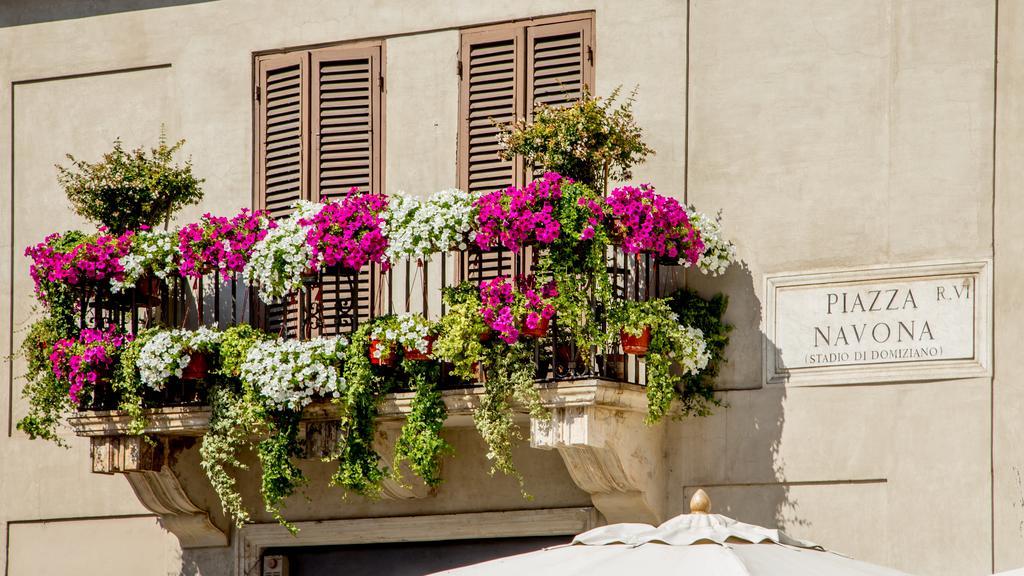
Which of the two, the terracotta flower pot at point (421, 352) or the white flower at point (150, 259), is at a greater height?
the white flower at point (150, 259)

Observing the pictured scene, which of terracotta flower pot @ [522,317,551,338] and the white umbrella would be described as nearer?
the white umbrella

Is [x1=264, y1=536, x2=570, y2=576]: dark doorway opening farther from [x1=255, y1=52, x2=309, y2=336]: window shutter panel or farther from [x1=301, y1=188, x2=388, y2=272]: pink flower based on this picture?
[x1=301, y1=188, x2=388, y2=272]: pink flower

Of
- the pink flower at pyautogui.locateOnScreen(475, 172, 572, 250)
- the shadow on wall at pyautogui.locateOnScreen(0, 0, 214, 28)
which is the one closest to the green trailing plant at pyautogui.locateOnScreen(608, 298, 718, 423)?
the pink flower at pyautogui.locateOnScreen(475, 172, 572, 250)

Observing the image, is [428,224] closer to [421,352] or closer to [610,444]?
[421,352]

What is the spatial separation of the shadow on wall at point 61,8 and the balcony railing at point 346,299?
2.07 metres

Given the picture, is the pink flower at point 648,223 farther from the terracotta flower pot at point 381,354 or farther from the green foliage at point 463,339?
the terracotta flower pot at point 381,354

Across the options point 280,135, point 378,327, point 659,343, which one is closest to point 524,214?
point 659,343

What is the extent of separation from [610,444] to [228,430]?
250 centimetres

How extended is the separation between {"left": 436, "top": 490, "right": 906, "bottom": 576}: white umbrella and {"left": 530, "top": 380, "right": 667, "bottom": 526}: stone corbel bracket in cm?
226

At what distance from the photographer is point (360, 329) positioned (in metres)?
12.5

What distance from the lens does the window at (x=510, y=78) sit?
1315 centimetres

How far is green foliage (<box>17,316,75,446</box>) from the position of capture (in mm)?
13375

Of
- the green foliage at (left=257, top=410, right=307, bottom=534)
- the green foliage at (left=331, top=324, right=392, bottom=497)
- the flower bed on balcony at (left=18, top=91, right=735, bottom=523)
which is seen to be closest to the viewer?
the flower bed on balcony at (left=18, top=91, right=735, bottom=523)

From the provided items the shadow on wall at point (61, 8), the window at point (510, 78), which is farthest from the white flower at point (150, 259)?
the shadow on wall at point (61, 8)
